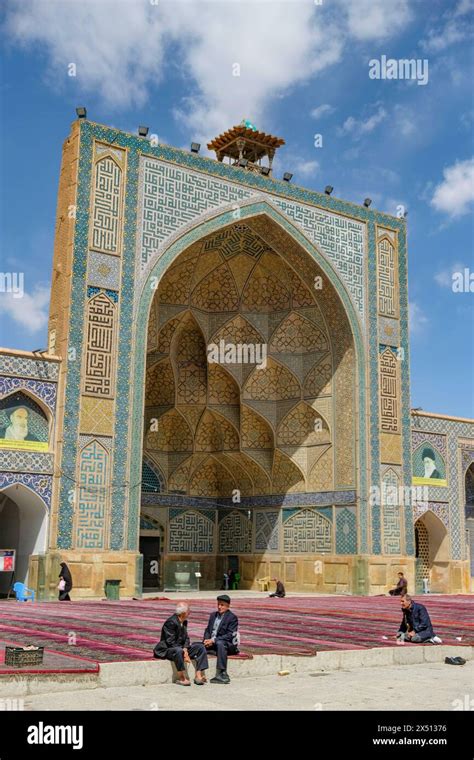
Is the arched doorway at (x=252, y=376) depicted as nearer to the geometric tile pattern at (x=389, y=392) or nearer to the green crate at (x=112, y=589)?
the geometric tile pattern at (x=389, y=392)

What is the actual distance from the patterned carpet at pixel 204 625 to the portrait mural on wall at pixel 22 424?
2.47m

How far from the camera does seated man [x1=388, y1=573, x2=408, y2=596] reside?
14429 mm

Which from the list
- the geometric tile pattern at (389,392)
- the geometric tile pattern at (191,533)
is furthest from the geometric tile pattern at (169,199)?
the geometric tile pattern at (191,533)

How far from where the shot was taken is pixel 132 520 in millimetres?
13359

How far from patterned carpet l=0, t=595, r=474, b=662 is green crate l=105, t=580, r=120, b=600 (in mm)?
895

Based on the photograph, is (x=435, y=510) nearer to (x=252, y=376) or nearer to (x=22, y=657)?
(x=252, y=376)

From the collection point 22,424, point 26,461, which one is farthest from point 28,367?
point 26,461

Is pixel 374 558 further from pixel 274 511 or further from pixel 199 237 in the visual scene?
pixel 199 237

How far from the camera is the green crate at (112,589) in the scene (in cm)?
1268

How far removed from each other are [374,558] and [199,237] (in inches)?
267

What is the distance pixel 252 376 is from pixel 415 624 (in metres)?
11.2

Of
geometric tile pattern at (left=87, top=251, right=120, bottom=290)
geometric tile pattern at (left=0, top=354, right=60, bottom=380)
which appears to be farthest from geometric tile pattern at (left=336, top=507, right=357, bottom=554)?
geometric tile pattern at (left=0, top=354, right=60, bottom=380)
